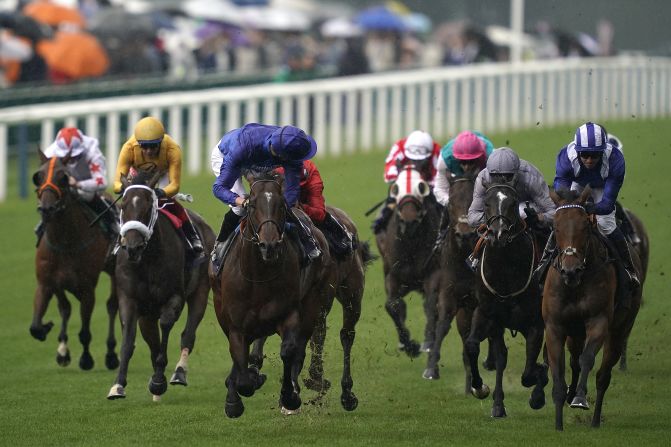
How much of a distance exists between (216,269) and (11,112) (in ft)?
36.9

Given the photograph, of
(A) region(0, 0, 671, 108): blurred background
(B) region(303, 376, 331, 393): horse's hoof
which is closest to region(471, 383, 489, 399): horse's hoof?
(B) region(303, 376, 331, 393): horse's hoof

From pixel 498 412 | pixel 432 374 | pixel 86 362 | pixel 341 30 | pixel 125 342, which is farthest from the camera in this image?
pixel 341 30

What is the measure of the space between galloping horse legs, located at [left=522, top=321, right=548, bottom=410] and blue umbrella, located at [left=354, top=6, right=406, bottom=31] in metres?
24.7

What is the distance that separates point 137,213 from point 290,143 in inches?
52.9

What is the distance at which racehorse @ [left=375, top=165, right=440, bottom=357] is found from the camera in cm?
1245

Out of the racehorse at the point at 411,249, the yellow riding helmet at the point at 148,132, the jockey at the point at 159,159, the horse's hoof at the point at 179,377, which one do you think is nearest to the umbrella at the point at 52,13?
the racehorse at the point at 411,249

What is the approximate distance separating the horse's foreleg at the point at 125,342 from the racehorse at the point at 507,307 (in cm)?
221

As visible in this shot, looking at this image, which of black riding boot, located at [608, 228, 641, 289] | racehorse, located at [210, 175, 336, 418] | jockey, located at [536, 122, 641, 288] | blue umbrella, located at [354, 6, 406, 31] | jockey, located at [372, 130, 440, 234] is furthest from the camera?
blue umbrella, located at [354, 6, 406, 31]

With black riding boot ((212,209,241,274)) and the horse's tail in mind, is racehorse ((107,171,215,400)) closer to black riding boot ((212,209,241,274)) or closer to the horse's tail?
black riding boot ((212,209,241,274))

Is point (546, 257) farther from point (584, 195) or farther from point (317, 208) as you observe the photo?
point (317, 208)

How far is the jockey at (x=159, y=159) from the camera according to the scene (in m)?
10.9

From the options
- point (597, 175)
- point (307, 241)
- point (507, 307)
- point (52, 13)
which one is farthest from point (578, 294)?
point (52, 13)

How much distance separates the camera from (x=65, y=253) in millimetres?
12008

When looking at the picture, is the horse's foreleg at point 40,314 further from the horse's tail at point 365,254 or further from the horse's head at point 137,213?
the horse's tail at point 365,254
